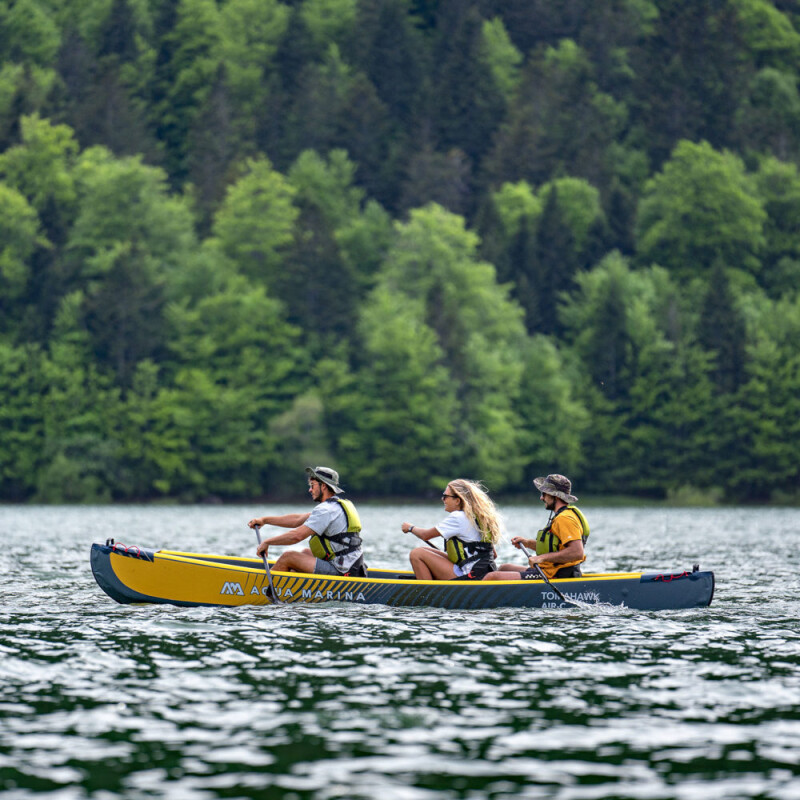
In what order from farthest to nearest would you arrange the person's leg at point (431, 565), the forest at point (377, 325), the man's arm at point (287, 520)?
the forest at point (377, 325)
the man's arm at point (287, 520)
the person's leg at point (431, 565)

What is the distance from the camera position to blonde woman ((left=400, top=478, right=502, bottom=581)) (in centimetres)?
1762

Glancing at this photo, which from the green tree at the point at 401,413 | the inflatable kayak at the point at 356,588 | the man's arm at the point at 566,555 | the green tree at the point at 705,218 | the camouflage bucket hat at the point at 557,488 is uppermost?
the green tree at the point at 705,218

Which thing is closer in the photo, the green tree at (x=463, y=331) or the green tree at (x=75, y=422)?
the green tree at (x=75, y=422)

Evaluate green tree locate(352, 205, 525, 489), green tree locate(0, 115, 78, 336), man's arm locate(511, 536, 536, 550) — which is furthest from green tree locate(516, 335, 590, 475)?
man's arm locate(511, 536, 536, 550)

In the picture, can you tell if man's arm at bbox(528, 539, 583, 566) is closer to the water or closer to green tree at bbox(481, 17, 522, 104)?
the water

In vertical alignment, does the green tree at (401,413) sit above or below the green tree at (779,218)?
below

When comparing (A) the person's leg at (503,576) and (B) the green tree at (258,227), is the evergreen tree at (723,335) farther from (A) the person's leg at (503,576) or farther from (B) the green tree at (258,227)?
(A) the person's leg at (503,576)

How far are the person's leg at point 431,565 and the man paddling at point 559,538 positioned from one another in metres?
0.53

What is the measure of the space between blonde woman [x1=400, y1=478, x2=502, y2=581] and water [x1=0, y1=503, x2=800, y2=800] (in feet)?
2.45

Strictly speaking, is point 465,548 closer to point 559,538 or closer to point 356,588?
point 559,538

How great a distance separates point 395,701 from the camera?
37.3ft

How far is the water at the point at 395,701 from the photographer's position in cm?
894

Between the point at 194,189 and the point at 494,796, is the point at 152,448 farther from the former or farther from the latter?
the point at 494,796

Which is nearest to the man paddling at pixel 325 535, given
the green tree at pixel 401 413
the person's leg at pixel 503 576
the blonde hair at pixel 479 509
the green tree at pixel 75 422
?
the blonde hair at pixel 479 509
